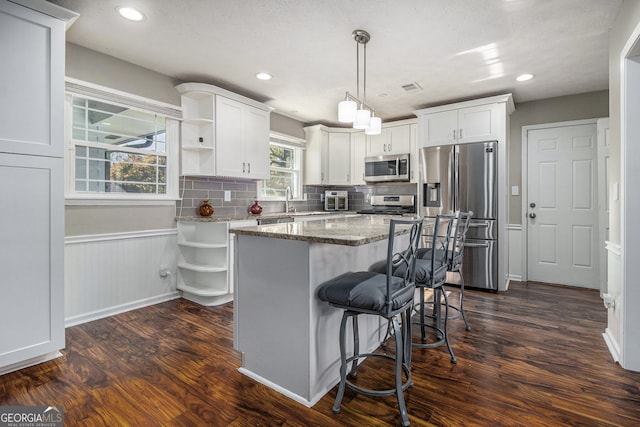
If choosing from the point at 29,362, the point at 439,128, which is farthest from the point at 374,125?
the point at 29,362

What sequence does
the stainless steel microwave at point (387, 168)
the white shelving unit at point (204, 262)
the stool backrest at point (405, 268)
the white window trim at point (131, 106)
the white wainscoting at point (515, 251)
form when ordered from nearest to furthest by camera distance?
the stool backrest at point (405, 268) < the white window trim at point (131, 106) < the white shelving unit at point (204, 262) < the white wainscoting at point (515, 251) < the stainless steel microwave at point (387, 168)

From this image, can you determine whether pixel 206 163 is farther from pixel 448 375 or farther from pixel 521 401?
pixel 521 401

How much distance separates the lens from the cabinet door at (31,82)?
6.50ft

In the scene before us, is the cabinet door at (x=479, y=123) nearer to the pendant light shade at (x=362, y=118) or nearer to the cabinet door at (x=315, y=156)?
the cabinet door at (x=315, y=156)

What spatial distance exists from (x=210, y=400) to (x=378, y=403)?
2.92ft

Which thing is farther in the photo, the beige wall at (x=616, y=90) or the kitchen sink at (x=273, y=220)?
the kitchen sink at (x=273, y=220)

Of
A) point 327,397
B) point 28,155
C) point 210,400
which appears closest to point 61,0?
point 28,155

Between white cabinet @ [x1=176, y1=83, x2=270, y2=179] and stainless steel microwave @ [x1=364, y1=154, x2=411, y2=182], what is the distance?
6.48ft

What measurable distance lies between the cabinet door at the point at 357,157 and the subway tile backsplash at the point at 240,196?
15.4 inches

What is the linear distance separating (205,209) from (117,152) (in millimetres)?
1013

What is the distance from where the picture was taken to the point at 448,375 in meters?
2.00

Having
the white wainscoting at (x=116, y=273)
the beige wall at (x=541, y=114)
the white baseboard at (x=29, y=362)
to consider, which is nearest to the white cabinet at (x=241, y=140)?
the white wainscoting at (x=116, y=273)

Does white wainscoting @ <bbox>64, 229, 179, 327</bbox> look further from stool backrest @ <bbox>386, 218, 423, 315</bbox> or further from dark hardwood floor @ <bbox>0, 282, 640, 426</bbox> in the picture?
stool backrest @ <bbox>386, 218, 423, 315</bbox>

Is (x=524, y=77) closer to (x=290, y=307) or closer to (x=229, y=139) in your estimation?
(x=229, y=139)
